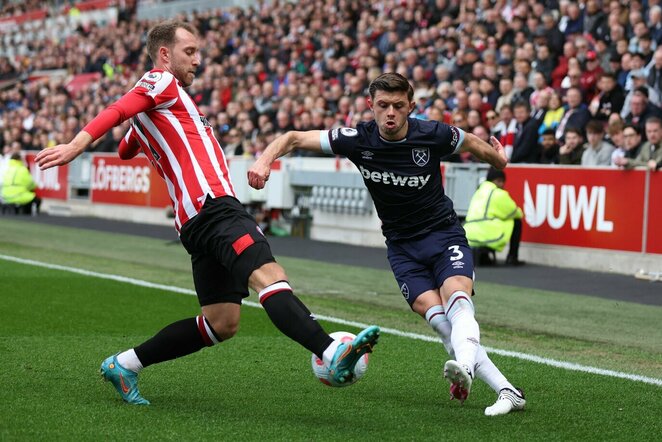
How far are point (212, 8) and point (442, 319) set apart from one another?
30.6m

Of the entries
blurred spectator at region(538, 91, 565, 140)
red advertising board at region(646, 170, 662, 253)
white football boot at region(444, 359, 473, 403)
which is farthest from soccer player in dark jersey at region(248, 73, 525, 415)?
blurred spectator at region(538, 91, 565, 140)

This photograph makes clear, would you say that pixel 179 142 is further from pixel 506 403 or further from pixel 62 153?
pixel 506 403

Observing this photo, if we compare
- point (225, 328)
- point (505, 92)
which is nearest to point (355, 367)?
point (225, 328)

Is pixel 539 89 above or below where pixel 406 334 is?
above

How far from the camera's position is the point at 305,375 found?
7.42m

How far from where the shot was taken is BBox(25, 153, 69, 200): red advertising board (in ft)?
94.3

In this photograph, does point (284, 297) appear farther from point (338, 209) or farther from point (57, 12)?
point (57, 12)

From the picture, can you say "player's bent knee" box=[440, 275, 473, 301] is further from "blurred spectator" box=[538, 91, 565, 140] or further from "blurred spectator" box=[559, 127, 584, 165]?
"blurred spectator" box=[538, 91, 565, 140]

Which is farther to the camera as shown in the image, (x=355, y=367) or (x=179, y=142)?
(x=179, y=142)

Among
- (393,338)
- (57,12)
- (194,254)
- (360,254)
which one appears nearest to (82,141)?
(194,254)

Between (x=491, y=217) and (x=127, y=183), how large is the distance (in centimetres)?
1240

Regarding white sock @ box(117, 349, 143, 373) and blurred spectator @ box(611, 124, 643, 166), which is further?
blurred spectator @ box(611, 124, 643, 166)

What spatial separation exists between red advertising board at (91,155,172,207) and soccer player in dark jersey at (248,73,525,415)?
17.7 meters

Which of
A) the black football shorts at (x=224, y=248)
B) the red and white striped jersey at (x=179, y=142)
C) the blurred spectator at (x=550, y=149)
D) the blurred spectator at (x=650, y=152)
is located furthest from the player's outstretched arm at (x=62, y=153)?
the blurred spectator at (x=550, y=149)
